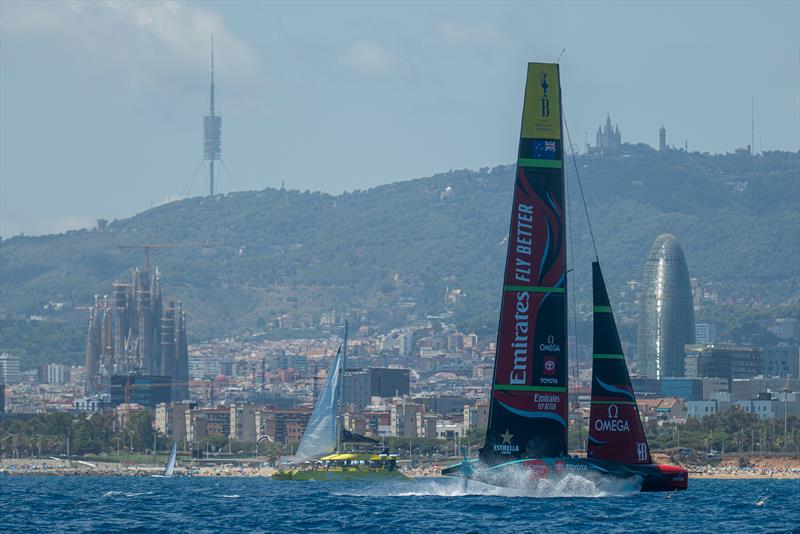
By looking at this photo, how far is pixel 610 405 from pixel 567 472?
8.33 feet

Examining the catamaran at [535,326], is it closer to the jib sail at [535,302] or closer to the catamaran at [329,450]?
the jib sail at [535,302]

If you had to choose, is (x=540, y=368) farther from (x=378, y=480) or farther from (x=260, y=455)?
(x=260, y=455)

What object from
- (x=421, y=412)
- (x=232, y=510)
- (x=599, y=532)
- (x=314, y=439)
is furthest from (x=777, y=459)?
(x=599, y=532)

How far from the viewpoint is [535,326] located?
5009 cm

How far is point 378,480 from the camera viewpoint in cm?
9419

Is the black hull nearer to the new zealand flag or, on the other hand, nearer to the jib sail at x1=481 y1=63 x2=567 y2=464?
the jib sail at x1=481 y1=63 x2=567 y2=464

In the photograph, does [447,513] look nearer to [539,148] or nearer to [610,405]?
[610,405]

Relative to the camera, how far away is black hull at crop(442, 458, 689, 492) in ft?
163

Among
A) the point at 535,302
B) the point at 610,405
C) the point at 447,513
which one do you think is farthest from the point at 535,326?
the point at 447,513

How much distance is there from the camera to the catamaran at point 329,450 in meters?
98.3

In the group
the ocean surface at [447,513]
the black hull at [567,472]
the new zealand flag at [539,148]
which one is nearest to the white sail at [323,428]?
the ocean surface at [447,513]

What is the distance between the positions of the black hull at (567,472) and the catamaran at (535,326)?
0.08 ft

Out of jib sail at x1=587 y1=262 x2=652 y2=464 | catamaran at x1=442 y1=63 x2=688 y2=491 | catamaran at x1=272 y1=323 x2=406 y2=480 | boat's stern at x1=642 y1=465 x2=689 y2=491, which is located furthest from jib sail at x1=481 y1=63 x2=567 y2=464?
catamaran at x1=272 y1=323 x2=406 y2=480

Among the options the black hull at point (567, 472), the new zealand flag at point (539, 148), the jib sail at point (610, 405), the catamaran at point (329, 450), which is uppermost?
the new zealand flag at point (539, 148)
